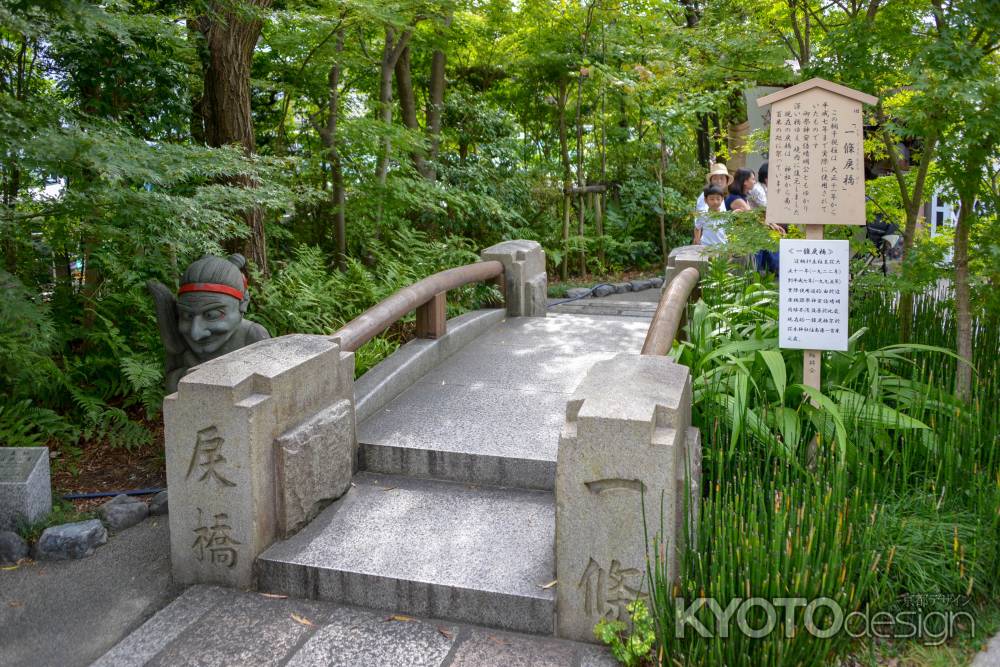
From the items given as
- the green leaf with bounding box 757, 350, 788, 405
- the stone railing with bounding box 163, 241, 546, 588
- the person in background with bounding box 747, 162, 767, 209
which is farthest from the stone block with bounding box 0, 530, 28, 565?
the person in background with bounding box 747, 162, 767, 209

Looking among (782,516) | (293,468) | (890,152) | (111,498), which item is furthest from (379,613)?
(890,152)

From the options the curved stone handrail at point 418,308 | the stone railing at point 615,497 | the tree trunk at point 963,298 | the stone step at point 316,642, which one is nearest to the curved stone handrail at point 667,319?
the stone railing at point 615,497

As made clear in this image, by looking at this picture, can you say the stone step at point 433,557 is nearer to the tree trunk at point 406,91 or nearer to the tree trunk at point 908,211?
the tree trunk at point 908,211

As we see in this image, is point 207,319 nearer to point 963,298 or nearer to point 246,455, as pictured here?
point 246,455

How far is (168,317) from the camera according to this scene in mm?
4648

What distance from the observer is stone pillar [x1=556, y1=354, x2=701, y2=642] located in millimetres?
3041

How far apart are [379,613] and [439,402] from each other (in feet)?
6.28

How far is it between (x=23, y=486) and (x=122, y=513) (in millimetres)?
509

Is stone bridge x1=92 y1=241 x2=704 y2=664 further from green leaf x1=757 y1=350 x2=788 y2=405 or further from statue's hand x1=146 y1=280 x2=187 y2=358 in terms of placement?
statue's hand x1=146 y1=280 x2=187 y2=358

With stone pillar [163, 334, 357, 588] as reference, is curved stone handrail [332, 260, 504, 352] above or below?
above

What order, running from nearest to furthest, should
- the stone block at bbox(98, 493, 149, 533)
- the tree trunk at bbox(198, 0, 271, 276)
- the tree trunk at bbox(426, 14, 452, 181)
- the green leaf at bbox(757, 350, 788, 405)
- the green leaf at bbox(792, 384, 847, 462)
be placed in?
the green leaf at bbox(792, 384, 847, 462) < the green leaf at bbox(757, 350, 788, 405) < the stone block at bbox(98, 493, 149, 533) < the tree trunk at bbox(198, 0, 271, 276) < the tree trunk at bbox(426, 14, 452, 181)

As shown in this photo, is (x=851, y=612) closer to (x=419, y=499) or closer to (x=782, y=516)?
(x=782, y=516)

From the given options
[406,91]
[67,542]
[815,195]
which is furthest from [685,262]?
[406,91]

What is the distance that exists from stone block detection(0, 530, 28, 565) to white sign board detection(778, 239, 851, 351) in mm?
4037
